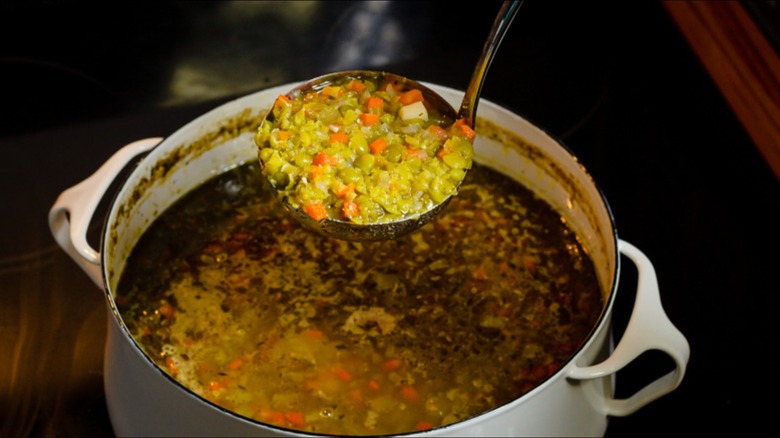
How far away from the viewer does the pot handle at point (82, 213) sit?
1218mm

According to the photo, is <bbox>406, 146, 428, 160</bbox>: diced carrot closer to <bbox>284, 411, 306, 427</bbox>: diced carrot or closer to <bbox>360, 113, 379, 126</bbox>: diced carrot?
<bbox>360, 113, 379, 126</bbox>: diced carrot

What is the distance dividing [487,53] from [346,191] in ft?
0.81

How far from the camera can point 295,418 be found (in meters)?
1.22

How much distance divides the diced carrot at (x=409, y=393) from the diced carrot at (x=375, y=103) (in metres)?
0.37

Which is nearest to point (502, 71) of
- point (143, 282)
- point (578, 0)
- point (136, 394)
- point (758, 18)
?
point (578, 0)

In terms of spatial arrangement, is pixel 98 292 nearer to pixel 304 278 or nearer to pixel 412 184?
pixel 304 278

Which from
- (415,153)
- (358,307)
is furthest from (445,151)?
(358,307)

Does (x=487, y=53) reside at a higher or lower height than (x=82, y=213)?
higher

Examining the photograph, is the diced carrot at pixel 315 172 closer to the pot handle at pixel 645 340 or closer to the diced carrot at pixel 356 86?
the diced carrot at pixel 356 86

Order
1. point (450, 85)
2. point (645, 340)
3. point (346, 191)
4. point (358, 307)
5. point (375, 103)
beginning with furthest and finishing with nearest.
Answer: point (450, 85) < point (358, 307) < point (375, 103) < point (346, 191) < point (645, 340)

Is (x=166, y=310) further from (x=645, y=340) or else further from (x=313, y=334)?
(x=645, y=340)

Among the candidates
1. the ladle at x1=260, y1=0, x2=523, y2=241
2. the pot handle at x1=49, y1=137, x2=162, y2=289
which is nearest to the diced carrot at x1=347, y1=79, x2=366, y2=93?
the ladle at x1=260, y1=0, x2=523, y2=241

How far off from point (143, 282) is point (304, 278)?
0.24m

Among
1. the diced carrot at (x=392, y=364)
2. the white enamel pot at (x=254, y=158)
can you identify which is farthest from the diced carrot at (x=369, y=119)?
the diced carrot at (x=392, y=364)
